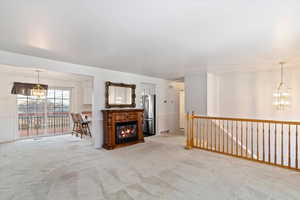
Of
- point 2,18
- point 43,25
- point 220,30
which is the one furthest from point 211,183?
point 2,18

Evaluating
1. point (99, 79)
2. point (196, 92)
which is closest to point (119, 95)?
point (99, 79)

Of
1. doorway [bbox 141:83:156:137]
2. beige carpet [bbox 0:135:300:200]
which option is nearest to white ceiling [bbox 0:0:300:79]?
beige carpet [bbox 0:135:300:200]

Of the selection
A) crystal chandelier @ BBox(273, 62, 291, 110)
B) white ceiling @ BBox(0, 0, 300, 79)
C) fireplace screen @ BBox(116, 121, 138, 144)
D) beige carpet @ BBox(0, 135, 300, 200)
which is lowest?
beige carpet @ BBox(0, 135, 300, 200)

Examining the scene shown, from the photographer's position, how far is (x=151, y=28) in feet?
7.27

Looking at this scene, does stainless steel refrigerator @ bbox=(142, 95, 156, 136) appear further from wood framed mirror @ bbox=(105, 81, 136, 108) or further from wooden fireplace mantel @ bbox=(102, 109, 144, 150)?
wooden fireplace mantel @ bbox=(102, 109, 144, 150)

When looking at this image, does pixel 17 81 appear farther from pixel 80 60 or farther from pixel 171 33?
pixel 171 33

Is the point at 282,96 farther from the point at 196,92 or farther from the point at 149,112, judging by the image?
the point at 149,112

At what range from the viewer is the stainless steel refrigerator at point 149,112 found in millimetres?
6617

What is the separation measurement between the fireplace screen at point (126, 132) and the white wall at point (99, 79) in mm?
514

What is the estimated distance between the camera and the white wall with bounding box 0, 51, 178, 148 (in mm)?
3439

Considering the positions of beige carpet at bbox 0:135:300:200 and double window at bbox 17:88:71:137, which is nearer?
beige carpet at bbox 0:135:300:200

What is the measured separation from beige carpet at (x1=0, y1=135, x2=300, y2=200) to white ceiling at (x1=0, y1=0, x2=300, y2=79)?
2.34 metres

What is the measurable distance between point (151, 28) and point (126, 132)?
3524 millimetres

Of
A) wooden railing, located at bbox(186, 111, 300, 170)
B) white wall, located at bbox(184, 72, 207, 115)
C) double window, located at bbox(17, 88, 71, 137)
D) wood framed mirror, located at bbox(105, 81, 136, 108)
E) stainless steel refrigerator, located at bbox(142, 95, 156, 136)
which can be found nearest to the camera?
wooden railing, located at bbox(186, 111, 300, 170)
